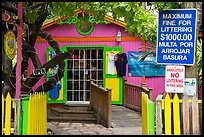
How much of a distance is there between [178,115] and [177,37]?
1441 mm

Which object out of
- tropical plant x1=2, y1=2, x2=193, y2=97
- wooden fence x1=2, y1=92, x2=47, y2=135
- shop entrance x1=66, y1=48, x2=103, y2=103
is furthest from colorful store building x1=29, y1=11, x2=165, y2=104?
wooden fence x1=2, y1=92, x2=47, y2=135

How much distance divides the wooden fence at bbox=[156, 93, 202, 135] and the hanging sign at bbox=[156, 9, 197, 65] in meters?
0.76

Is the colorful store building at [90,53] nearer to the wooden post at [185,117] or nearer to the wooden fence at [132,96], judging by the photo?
the wooden fence at [132,96]

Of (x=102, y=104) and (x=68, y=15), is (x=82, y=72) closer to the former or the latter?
(x=102, y=104)

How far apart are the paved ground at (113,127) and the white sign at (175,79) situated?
3.60 m

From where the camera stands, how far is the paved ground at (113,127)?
10008 mm

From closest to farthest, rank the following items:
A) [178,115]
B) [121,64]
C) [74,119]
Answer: [178,115] < [74,119] < [121,64]

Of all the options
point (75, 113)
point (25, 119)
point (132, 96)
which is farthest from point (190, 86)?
point (132, 96)

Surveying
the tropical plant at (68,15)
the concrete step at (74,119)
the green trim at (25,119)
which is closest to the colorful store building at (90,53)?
the concrete step at (74,119)

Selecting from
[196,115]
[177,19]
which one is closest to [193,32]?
[177,19]

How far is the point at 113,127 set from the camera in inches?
425

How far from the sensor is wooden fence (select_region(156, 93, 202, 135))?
6281 millimetres

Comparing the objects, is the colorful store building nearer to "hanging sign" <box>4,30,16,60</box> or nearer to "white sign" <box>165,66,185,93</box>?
"hanging sign" <box>4,30,16,60</box>

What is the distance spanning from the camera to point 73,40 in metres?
14.9
